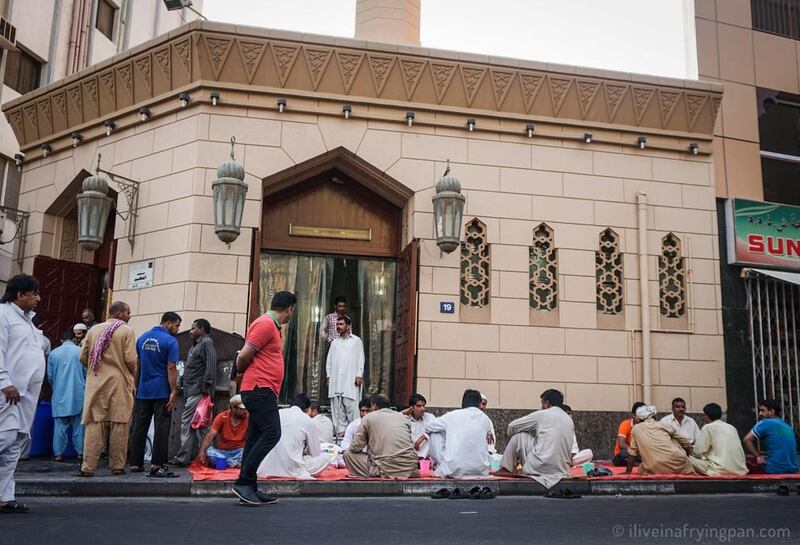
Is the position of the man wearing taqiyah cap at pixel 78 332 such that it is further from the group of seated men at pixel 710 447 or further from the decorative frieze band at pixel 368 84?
the group of seated men at pixel 710 447

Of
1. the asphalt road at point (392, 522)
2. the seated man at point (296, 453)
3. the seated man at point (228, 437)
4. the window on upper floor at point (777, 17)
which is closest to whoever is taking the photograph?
the asphalt road at point (392, 522)

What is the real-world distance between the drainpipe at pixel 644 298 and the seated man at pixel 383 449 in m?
4.69

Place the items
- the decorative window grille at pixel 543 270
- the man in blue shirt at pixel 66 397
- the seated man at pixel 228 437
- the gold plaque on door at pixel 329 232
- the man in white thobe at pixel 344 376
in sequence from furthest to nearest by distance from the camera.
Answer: the gold plaque on door at pixel 329 232 < the decorative window grille at pixel 543 270 < the man in white thobe at pixel 344 376 < the man in blue shirt at pixel 66 397 < the seated man at pixel 228 437

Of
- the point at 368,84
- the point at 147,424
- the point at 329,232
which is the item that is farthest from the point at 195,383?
the point at 368,84

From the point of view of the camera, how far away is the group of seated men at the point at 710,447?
8.83 meters

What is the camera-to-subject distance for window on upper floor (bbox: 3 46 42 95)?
54.2 feet

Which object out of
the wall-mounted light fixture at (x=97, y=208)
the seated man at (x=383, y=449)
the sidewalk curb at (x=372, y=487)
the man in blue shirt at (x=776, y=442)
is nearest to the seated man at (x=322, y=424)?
the seated man at (x=383, y=449)

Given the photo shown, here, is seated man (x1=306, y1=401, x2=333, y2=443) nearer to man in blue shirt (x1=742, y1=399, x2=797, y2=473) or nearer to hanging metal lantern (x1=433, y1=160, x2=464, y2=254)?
hanging metal lantern (x1=433, y1=160, x2=464, y2=254)

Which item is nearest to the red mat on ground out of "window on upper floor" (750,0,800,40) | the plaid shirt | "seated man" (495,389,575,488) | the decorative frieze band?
"seated man" (495,389,575,488)

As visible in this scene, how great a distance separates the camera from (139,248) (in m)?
11.2

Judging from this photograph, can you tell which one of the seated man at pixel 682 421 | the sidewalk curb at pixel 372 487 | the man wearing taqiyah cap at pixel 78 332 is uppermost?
the man wearing taqiyah cap at pixel 78 332

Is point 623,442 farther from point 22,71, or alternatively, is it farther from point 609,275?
point 22,71

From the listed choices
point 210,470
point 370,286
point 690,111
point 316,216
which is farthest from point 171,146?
point 690,111

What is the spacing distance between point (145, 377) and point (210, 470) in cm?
124
